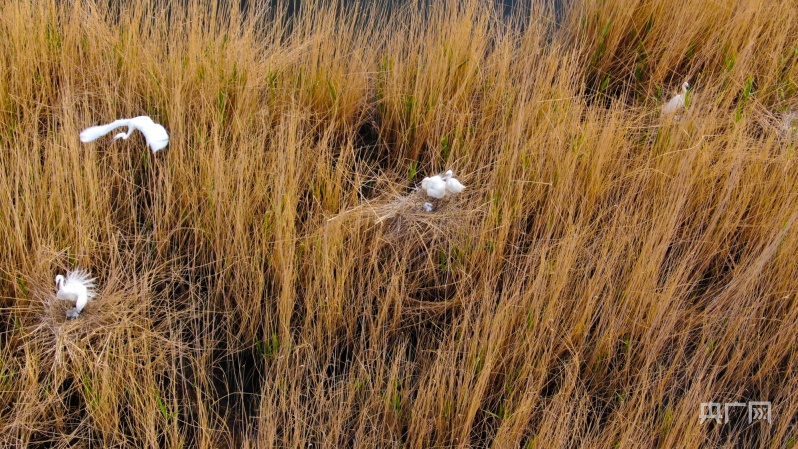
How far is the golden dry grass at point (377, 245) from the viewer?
1.60m

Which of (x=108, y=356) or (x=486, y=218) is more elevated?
(x=486, y=218)

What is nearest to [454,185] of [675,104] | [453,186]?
[453,186]

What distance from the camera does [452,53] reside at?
245 centimetres

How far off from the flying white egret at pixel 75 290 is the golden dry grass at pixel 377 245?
37mm

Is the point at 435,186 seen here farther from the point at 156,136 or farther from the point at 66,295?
the point at 66,295

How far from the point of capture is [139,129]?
6.80 feet

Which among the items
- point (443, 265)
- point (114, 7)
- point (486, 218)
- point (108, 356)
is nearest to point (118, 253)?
point (108, 356)

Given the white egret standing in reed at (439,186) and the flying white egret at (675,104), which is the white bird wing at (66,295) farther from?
the flying white egret at (675,104)

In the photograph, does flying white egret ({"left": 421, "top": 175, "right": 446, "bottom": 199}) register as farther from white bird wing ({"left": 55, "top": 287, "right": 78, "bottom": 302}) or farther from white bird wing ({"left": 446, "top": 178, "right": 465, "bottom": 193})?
white bird wing ({"left": 55, "top": 287, "right": 78, "bottom": 302})

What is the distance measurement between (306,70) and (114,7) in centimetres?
85

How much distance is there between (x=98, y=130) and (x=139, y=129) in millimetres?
120

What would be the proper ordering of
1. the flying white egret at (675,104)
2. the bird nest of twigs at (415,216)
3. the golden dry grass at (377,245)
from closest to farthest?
1. the golden dry grass at (377,245)
2. the bird nest of twigs at (415,216)
3. the flying white egret at (675,104)

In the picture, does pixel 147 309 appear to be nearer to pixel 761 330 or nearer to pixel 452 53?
pixel 452 53

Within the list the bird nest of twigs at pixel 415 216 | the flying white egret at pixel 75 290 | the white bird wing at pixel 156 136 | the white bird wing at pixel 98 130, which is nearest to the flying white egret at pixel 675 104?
the bird nest of twigs at pixel 415 216
